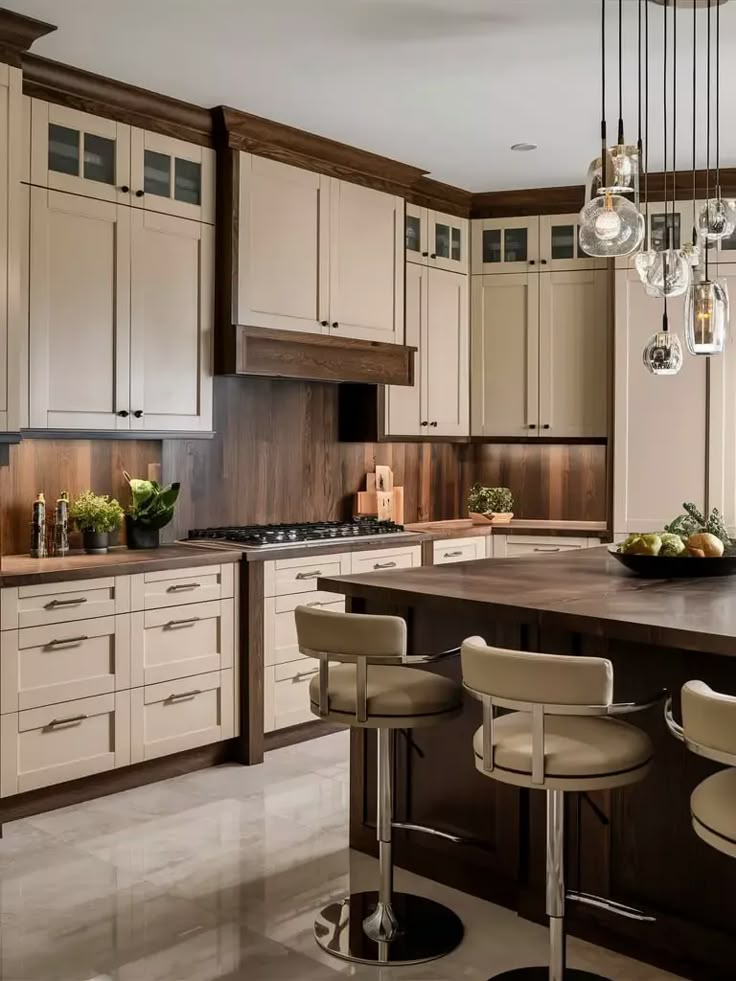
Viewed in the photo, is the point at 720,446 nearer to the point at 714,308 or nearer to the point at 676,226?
the point at 676,226

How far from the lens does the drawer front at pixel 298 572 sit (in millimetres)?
4430

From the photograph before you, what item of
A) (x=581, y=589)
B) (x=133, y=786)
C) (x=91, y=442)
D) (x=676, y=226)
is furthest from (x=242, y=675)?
(x=676, y=226)

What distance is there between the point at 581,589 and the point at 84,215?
2.43 meters

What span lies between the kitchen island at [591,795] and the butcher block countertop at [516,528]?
82.6 inches

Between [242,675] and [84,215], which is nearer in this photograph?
[84,215]

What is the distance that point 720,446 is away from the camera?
538 centimetres

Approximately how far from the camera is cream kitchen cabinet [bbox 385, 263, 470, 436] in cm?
554

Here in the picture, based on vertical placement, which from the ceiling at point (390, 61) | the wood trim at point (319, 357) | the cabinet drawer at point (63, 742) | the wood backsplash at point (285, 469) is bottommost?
the cabinet drawer at point (63, 742)

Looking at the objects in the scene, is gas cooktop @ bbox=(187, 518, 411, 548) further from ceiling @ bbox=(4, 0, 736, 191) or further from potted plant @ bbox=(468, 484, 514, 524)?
ceiling @ bbox=(4, 0, 736, 191)

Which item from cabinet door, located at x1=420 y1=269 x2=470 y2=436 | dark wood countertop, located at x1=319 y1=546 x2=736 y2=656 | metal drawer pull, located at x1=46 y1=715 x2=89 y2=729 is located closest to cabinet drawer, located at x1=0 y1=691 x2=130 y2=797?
metal drawer pull, located at x1=46 y1=715 x2=89 y2=729

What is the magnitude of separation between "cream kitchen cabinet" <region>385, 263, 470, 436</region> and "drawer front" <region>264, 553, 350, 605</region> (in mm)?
1020

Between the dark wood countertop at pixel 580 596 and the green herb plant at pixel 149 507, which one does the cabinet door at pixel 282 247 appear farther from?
the dark wood countertop at pixel 580 596

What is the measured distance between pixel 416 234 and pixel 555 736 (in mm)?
3767

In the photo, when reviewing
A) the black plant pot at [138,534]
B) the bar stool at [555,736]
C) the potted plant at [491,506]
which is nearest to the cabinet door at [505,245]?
the potted plant at [491,506]
